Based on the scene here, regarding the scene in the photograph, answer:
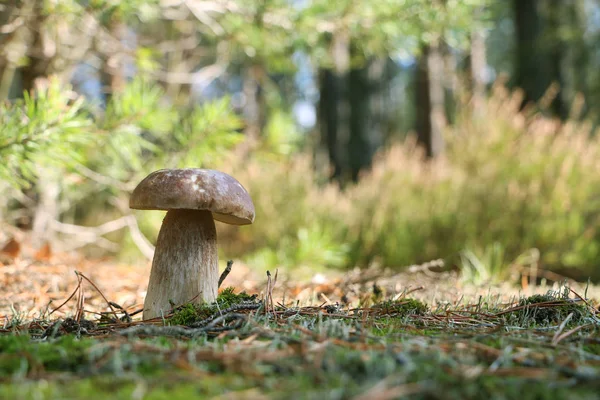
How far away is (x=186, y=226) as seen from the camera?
190 cm

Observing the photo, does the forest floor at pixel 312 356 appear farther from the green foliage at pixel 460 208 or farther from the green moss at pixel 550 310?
the green foliage at pixel 460 208

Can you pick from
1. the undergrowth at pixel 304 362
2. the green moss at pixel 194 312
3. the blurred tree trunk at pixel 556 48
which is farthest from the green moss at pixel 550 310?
the blurred tree trunk at pixel 556 48

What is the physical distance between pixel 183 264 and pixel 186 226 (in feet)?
0.50

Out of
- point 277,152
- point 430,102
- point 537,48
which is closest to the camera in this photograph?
point 277,152

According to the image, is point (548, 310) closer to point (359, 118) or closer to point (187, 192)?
point (187, 192)

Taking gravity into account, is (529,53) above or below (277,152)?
above

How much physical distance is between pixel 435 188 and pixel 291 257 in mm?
1792

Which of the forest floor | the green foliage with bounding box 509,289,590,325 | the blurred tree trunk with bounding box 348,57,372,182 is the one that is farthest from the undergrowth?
the blurred tree trunk with bounding box 348,57,372,182

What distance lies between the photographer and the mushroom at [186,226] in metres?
1.62

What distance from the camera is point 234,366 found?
3.29 feet

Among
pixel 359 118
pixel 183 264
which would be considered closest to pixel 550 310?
pixel 183 264

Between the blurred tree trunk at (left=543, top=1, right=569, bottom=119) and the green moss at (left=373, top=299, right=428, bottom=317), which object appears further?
the blurred tree trunk at (left=543, top=1, right=569, bottom=119)

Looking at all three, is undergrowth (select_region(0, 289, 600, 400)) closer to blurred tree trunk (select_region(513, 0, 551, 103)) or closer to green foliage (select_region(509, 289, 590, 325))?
green foliage (select_region(509, 289, 590, 325))

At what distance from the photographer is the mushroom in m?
1.62
